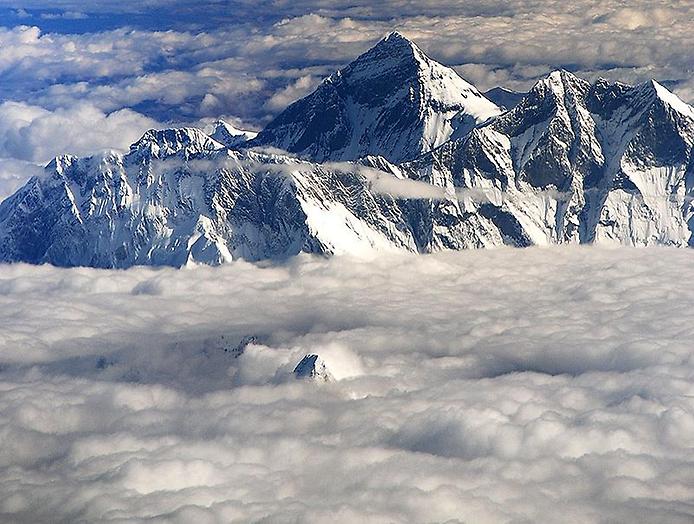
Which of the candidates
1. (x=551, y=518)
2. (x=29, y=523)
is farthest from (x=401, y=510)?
(x=29, y=523)

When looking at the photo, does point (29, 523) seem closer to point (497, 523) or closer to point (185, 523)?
point (185, 523)

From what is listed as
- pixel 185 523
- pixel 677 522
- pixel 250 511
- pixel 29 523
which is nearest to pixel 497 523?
pixel 677 522

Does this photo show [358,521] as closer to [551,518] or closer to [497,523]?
[497,523]

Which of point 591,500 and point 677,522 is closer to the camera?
point 677,522

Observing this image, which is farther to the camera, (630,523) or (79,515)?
(79,515)

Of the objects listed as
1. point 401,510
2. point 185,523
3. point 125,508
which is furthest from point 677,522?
point 125,508

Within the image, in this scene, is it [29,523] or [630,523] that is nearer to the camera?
[630,523]

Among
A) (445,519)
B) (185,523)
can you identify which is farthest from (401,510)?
(185,523)

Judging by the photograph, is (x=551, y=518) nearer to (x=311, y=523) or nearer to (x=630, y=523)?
(x=630, y=523)
